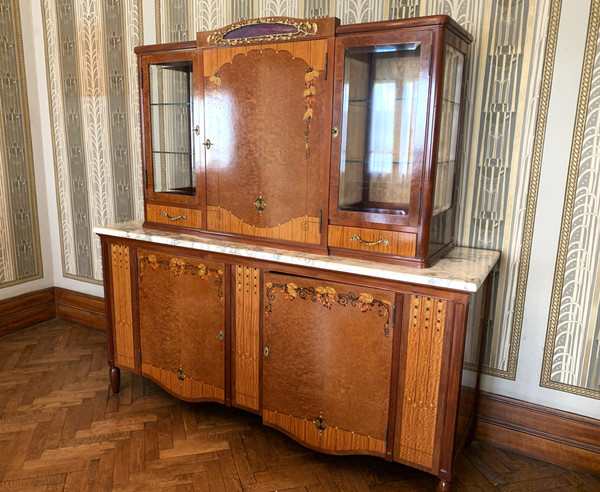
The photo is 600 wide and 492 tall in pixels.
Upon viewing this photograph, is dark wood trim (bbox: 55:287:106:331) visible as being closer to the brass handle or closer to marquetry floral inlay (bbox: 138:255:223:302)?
marquetry floral inlay (bbox: 138:255:223:302)

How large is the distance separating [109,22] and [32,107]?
35.2 inches

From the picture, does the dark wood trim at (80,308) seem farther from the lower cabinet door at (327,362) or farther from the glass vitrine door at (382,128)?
the glass vitrine door at (382,128)

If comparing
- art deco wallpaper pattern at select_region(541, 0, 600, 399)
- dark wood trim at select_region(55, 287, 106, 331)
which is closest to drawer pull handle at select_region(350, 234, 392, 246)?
art deco wallpaper pattern at select_region(541, 0, 600, 399)

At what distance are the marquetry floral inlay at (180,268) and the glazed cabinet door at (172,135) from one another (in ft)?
0.65

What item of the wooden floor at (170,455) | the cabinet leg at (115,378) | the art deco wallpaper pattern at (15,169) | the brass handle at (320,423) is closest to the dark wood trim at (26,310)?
the art deco wallpaper pattern at (15,169)

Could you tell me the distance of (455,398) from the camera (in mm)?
1834

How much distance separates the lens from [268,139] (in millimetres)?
2152

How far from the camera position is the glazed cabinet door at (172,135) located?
2361 millimetres

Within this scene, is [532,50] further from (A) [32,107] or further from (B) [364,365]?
(A) [32,107]

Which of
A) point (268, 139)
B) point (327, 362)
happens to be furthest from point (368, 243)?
point (268, 139)

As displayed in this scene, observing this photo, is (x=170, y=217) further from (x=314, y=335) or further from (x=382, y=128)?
(x=382, y=128)

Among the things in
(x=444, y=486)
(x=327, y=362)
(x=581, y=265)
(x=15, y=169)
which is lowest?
(x=444, y=486)

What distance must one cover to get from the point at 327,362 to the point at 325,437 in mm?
333

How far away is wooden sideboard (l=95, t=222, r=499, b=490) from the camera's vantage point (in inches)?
73.1
